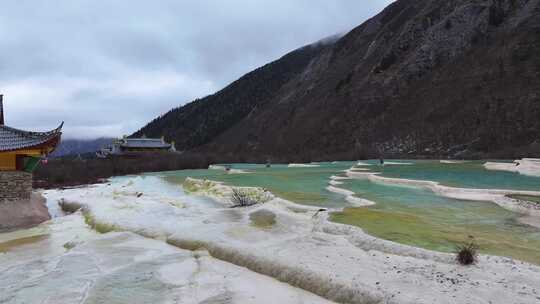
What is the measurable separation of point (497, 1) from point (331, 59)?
4892 cm

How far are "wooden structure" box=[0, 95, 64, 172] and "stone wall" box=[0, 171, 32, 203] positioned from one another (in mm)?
191

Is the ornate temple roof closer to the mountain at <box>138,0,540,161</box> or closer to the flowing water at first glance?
the flowing water

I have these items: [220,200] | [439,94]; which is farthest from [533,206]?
[439,94]

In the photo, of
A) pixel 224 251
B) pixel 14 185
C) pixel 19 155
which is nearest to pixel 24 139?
pixel 19 155

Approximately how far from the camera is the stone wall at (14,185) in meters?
13.9

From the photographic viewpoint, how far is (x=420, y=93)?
73438 mm

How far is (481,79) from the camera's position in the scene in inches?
2509

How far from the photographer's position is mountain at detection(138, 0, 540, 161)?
187 feet

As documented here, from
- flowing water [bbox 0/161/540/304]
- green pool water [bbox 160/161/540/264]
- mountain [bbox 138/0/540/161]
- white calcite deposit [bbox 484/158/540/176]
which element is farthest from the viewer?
mountain [bbox 138/0/540/161]

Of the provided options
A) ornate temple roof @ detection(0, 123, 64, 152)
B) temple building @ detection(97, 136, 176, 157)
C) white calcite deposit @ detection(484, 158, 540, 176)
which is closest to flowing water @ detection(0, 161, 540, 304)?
ornate temple roof @ detection(0, 123, 64, 152)

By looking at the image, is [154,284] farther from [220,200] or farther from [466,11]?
[466,11]

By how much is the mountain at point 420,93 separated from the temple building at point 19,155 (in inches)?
1804

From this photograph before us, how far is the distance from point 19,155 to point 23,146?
0.54m

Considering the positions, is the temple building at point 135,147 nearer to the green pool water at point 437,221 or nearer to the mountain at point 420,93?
the mountain at point 420,93
